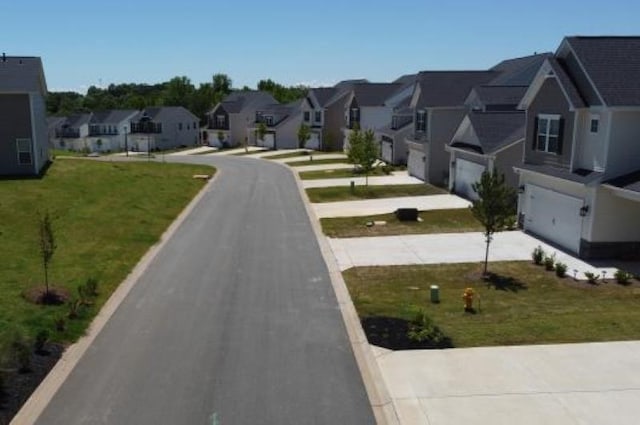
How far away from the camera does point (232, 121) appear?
9081 centimetres

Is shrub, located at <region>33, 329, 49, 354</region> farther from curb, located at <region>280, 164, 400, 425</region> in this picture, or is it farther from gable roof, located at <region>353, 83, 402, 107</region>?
gable roof, located at <region>353, 83, 402, 107</region>

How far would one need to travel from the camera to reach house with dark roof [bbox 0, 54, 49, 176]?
127 ft

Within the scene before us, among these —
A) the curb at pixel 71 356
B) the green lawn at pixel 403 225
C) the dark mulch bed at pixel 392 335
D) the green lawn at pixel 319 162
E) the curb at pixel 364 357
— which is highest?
the green lawn at pixel 319 162

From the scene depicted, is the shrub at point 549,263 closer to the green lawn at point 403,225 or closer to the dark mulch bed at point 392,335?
the green lawn at point 403,225

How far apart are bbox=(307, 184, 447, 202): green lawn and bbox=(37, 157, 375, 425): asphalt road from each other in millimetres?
14474

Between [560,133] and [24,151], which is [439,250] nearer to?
[560,133]

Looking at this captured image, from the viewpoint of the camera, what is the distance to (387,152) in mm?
57250


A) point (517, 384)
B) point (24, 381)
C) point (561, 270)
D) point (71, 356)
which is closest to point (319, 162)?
point (561, 270)

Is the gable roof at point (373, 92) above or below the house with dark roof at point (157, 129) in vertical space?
above

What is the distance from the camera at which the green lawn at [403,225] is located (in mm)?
28141

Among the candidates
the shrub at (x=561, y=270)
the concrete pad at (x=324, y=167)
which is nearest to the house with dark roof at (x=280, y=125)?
the concrete pad at (x=324, y=167)

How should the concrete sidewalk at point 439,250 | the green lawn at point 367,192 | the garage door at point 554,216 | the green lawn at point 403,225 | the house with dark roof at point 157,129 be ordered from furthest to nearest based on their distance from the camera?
the house with dark roof at point 157,129 < the green lawn at point 367,192 < the green lawn at point 403,225 < the garage door at point 554,216 < the concrete sidewalk at point 439,250

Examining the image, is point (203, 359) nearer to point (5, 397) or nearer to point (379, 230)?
point (5, 397)

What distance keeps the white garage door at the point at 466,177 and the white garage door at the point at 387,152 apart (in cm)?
1724
